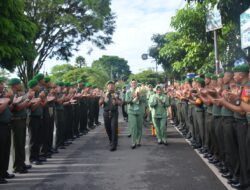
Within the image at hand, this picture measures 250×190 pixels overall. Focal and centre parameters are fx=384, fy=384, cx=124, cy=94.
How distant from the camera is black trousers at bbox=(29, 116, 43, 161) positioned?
9000mm

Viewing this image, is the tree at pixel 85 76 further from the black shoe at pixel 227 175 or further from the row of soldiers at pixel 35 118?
the black shoe at pixel 227 175

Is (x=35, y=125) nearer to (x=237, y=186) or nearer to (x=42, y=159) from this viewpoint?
(x=42, y=159)

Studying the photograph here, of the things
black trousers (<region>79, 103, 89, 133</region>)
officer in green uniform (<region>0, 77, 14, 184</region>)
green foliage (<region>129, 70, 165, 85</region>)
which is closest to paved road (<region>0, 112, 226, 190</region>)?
officer in green uniform (<region>0, 77, 14, 184</region>)

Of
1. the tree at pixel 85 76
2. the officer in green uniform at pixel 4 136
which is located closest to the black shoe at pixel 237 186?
the officer in green uniform at pixel 4 136

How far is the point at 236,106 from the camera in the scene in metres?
5.83

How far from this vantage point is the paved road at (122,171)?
6883 millimetres

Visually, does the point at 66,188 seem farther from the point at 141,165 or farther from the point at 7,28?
the point at 7,28

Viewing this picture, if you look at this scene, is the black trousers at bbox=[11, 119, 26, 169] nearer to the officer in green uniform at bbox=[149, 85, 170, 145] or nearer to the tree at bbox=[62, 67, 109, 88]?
the officer in green uniform at bbox=[149, 85, 170, 145]

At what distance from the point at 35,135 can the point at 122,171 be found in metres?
2.41

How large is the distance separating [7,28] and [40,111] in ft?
24.2

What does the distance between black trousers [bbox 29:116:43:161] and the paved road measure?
40cm

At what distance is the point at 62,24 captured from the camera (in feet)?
85.0

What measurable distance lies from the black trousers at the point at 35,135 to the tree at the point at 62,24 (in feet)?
52.4

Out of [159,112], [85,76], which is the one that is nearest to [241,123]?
[159,112]
